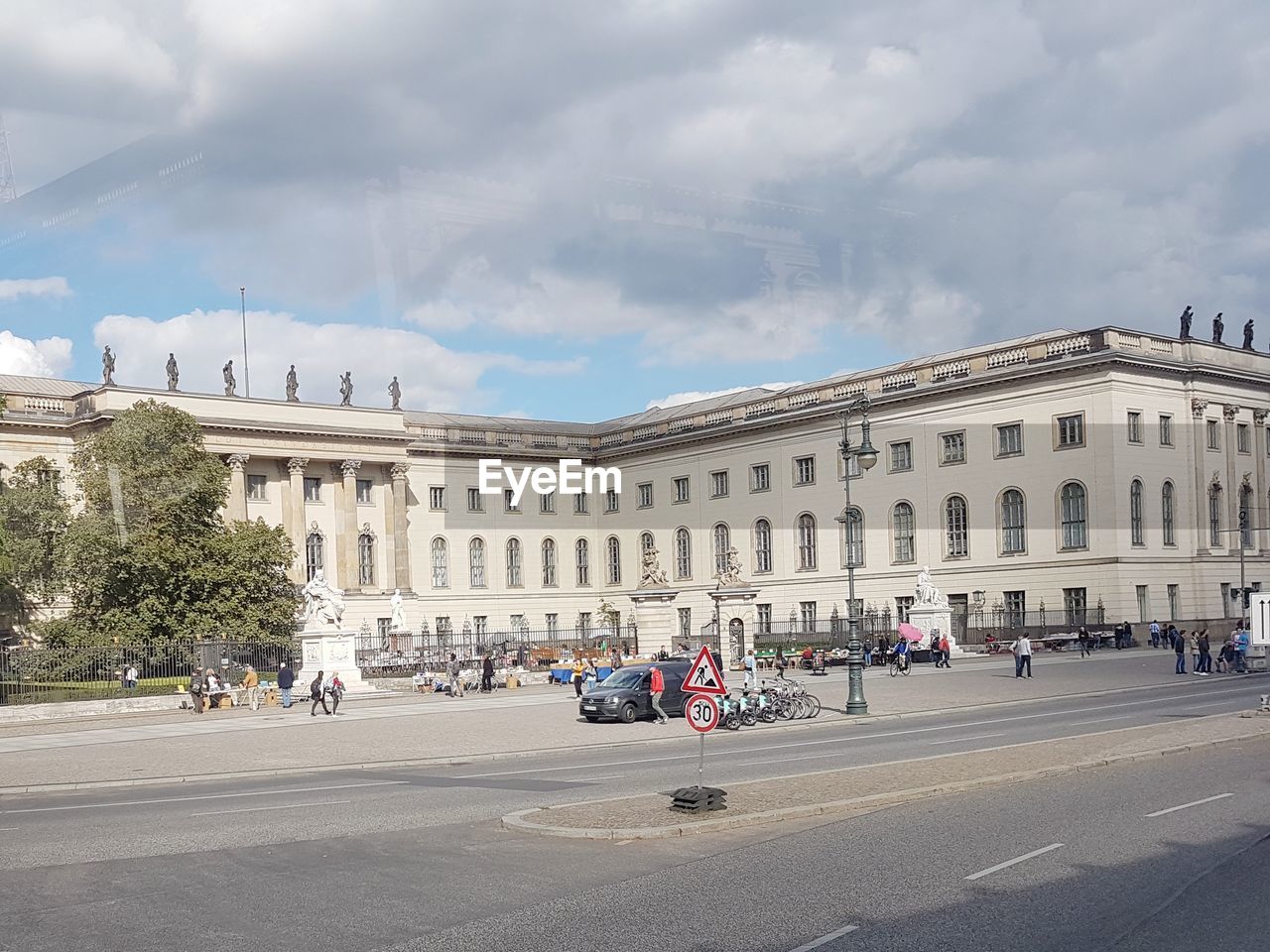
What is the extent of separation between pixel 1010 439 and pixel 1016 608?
9108mm

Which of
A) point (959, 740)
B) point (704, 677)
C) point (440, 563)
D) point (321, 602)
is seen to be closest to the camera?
point (704, 677)

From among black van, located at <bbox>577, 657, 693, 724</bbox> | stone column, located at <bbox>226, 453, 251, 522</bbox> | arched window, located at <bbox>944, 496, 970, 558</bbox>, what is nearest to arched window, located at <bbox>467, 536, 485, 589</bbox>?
stone column, located at <bbox>226, 453, 251, 522</bbox>

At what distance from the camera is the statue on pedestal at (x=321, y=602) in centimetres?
5131

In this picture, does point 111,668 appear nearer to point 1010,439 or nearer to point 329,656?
point 329,656

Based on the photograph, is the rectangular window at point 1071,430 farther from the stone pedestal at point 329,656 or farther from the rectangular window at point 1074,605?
the stone pedestal at point 329,656

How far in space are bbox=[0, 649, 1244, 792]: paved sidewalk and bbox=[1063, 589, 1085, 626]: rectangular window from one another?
1949 cm

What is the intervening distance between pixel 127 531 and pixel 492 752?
133 ft

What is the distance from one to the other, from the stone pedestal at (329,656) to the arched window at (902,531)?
40.1 m

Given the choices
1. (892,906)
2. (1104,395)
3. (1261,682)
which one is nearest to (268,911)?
(892,906)

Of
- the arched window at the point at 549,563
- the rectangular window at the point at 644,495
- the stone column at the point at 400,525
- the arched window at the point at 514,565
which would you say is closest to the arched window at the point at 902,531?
the rectangular window at the point at 644,495

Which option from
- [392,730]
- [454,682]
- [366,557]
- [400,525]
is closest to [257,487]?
[366,557]

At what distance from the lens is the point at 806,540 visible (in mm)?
90688

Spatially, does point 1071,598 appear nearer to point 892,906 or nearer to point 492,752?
point 492,752

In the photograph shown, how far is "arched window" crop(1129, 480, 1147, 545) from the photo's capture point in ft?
245
